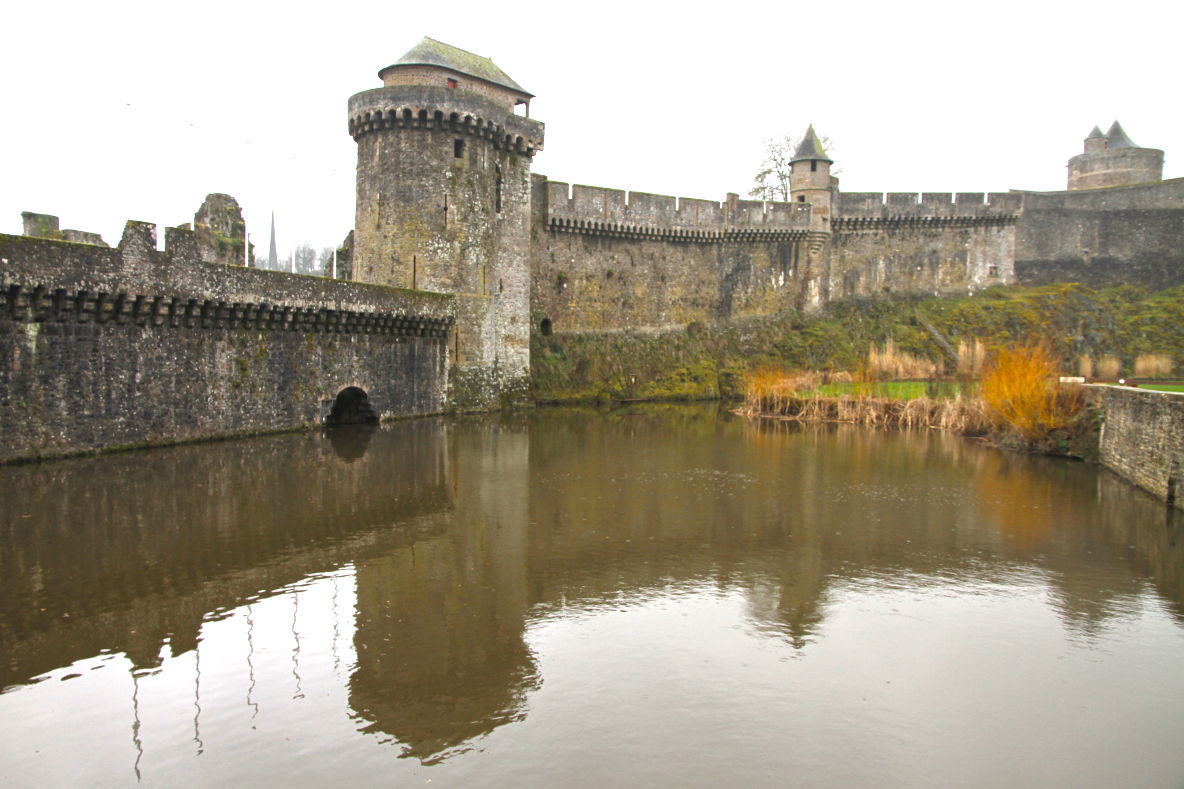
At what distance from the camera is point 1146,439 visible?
11711 millimetres

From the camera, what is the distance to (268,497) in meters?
10.3

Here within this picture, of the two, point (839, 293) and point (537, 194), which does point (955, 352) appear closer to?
point (839, 293)

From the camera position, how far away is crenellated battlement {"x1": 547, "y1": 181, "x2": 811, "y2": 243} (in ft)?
86.1

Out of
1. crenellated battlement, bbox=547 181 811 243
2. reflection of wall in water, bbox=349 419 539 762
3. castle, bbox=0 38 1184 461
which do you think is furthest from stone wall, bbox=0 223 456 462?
crenellated battlement, bbox=547 181 811 243

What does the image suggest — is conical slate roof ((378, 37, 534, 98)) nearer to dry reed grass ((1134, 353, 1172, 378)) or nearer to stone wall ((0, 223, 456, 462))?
stone wall ((0, 223, 456, 462))

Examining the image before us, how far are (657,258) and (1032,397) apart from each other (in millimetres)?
15090

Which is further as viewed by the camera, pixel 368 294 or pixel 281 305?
pixel 368 294

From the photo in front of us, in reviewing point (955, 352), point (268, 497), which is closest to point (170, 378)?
point (268, 497)

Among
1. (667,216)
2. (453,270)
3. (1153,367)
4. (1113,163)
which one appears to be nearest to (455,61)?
(453,270)

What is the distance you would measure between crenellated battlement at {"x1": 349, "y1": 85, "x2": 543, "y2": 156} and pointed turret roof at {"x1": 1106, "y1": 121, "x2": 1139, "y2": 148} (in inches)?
1170

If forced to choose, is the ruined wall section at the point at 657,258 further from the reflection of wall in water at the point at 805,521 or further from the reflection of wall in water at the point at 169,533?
the reflection of wall in water at the point at 169,533

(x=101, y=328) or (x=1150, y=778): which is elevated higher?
(x=101, y=328)

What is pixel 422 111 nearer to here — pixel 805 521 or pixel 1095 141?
pixel 805 521

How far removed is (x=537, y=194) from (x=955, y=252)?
15.7 metres
